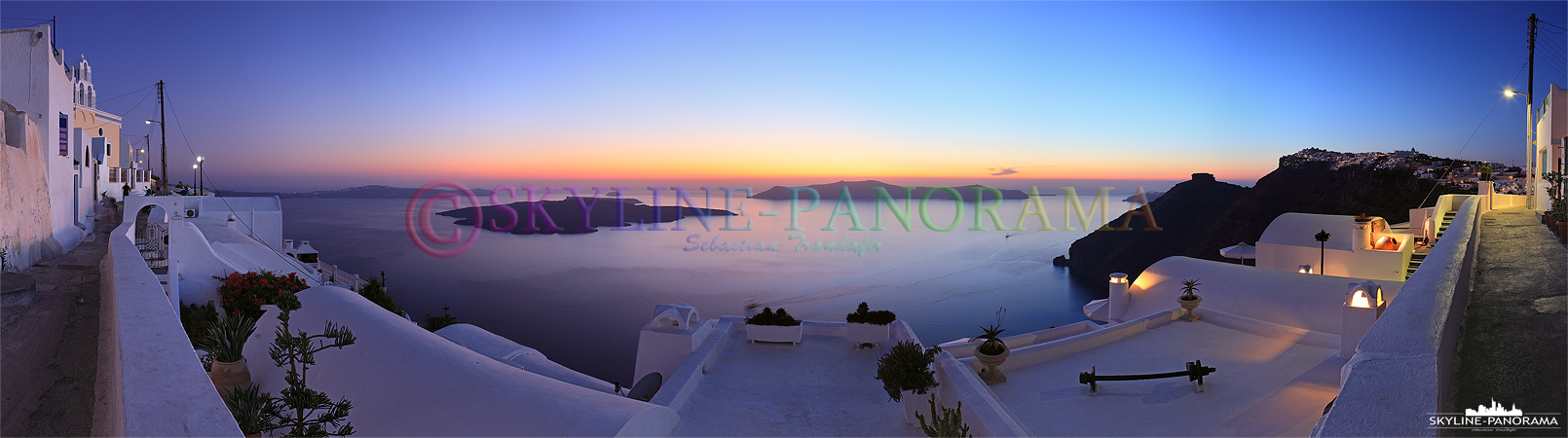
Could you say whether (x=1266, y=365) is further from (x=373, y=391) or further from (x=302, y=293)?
(x=302, y=293)

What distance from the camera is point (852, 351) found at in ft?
29.9

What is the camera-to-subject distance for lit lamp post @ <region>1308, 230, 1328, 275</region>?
15.4 meters

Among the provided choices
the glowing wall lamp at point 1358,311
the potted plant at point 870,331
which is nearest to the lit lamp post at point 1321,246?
the glowing wall lamp at point 1358,311

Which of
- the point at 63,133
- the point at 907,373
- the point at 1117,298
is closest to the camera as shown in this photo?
the point at 907,373

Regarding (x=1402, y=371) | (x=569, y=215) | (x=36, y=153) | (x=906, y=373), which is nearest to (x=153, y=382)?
(x=1402, y=371)

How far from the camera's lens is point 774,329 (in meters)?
9.36

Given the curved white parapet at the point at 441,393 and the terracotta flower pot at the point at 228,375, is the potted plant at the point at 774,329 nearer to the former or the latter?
the curved white parapet at the point at 441,393

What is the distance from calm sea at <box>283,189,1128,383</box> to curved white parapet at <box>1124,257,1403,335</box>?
26599 millimetres

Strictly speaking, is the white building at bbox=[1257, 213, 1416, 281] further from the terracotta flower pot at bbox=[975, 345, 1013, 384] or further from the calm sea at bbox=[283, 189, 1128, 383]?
the calm sea at bbox=[283, 189, 1128, 383]

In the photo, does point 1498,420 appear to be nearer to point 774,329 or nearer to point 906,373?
point 906,373

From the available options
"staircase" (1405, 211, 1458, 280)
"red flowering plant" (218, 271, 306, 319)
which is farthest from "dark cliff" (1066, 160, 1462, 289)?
"red flowering plant" (218, 271, 306, 319)

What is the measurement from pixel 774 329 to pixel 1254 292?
31.2 feet

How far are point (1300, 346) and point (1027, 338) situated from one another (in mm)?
3596

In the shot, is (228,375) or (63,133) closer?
(228,375)
